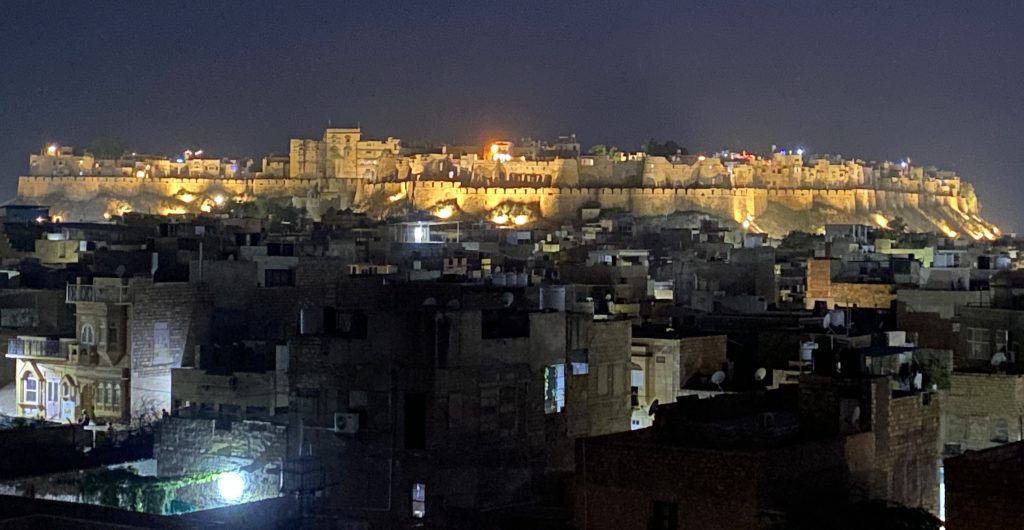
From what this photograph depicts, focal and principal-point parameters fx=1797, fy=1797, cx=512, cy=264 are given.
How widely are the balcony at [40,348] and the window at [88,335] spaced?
36 centimetres

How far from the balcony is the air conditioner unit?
40.9 feet

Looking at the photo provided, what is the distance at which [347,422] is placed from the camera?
17.3 meters

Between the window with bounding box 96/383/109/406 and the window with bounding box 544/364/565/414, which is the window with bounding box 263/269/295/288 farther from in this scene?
the window with bounding box 544/364/565/414

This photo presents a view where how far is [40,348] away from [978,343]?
1465 cm

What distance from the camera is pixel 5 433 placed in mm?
20156

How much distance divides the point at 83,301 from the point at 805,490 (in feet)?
59.3

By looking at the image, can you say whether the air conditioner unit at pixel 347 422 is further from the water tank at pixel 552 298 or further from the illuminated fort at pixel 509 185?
the illuminated fort at pixel 509 185

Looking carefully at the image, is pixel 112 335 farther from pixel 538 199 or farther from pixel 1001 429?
pixel 538 199

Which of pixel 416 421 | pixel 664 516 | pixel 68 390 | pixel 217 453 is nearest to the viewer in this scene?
pixel 664 516

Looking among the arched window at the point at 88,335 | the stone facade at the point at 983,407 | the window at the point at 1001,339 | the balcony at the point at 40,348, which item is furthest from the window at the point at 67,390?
the stone facade at the point at 983,407

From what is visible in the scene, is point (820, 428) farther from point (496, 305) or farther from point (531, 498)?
point (496, 305)

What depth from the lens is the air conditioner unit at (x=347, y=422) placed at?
17.2 meters

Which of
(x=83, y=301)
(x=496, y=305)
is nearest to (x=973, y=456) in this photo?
(x=496, y=305)

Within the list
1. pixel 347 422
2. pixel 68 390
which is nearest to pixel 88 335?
pixel 68 390
